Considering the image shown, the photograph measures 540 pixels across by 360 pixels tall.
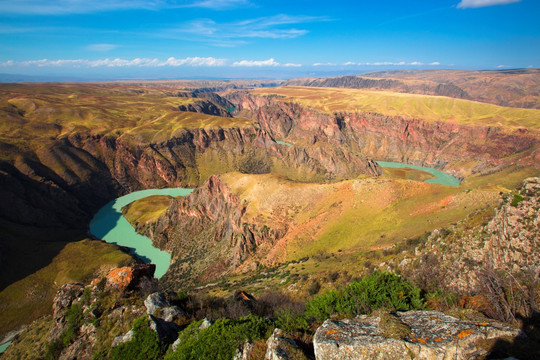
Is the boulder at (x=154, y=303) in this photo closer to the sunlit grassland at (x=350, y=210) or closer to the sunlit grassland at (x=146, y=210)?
the sunlit grassland at (x=350, y=210)

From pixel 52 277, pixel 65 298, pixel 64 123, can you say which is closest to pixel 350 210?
pixel 65 298

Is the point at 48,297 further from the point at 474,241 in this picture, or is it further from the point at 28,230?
the point at 474,241

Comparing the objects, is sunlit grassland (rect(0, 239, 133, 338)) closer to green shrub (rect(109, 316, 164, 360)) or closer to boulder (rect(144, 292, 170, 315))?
boulder (rect(144, 292, 170, 315))

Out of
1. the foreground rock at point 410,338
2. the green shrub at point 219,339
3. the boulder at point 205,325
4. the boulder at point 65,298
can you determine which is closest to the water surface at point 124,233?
the boulder at point 65,298

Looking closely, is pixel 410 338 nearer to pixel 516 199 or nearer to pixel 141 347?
pixel 141 347

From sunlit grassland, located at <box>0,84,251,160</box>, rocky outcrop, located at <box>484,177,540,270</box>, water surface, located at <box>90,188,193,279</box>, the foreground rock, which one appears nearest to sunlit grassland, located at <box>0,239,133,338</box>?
water surface, located at <box>90,188,193,279</box>

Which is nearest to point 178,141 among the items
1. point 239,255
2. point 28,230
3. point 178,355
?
point 28,230
